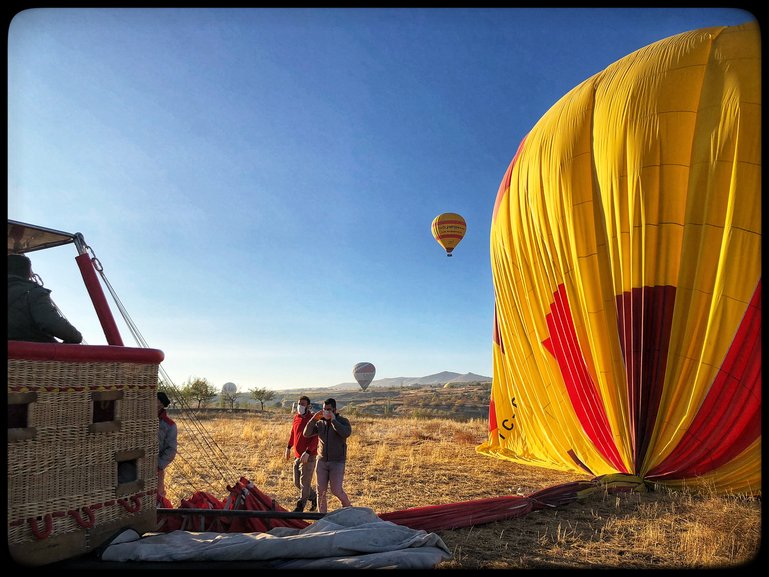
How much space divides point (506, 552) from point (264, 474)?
20.7ft

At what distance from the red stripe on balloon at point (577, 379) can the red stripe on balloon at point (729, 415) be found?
1017mm

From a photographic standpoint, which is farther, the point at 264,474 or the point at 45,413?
the point at 264,474

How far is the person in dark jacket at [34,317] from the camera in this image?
10.2 feet

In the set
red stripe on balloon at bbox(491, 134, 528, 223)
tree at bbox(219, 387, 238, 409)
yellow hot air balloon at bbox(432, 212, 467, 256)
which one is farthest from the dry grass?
tree at bbox(219, 387, 238, 409)

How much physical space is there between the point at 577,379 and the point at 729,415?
230cm

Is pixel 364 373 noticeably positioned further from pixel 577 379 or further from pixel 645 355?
pixel 645 355

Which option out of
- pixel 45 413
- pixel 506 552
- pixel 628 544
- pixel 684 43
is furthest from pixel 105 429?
pixel 684 43

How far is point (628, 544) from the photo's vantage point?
4.90 meters

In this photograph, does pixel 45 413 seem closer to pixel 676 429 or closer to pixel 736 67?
pixel 676 429

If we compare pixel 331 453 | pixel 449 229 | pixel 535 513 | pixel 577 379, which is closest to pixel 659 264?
pixel 577 379

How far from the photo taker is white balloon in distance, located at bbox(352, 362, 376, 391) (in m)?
58.9

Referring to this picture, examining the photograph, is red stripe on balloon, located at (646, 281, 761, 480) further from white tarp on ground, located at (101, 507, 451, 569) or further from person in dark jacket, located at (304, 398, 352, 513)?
white tarp on ground, located at (101, 507, 451, 569)

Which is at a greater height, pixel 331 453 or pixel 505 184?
pixel 505 184

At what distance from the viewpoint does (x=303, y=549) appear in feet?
10.5
